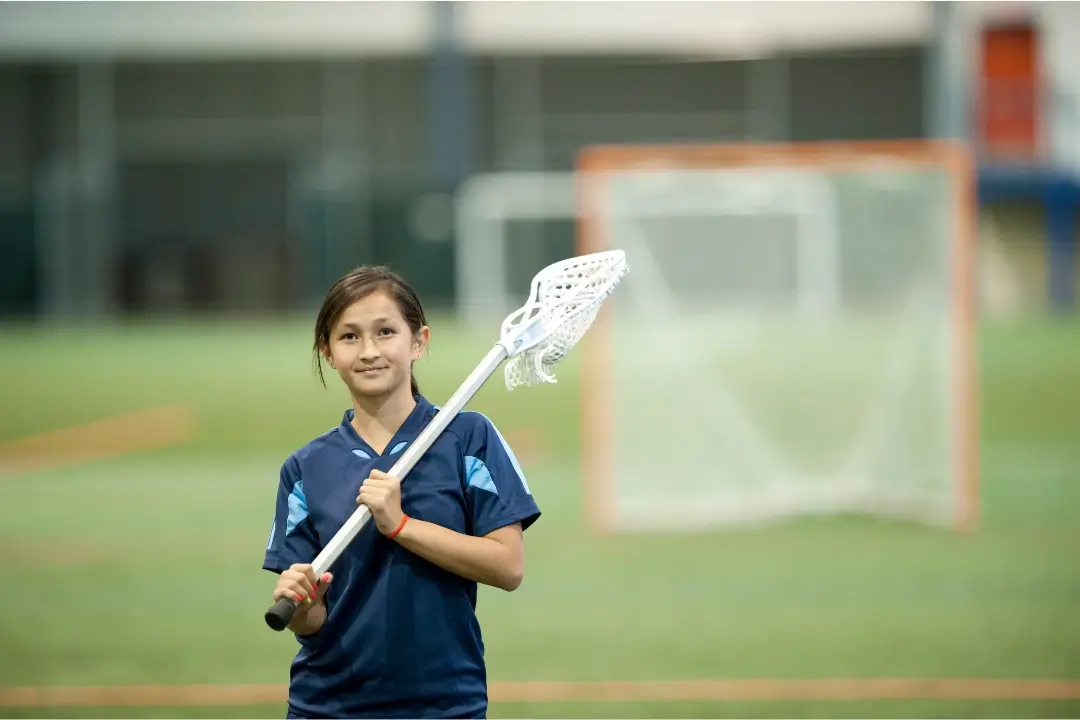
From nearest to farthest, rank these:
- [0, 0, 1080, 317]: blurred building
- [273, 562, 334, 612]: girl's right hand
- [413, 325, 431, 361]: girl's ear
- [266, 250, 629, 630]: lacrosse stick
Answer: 1. [273, 562, 334, 612]: girl's right hand
2. [413, 325, 431, 361]: girl's ear
3. [266, 250, 629, 630]: lacrosse stick
4. [0, 0, 1080, 317]: blurred building

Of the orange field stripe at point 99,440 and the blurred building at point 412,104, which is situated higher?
the blurred building at point 412,104

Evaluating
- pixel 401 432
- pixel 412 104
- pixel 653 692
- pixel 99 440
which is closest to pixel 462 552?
pixel 401 432

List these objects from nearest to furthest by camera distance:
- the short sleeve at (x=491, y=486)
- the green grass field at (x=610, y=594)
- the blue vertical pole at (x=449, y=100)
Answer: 1. the short sleeve at (x=491, y=486)
2. the green grass field at (x=610, y=594)
3. the blue vertical pole at (x=449, y=100)

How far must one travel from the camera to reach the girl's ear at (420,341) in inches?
111

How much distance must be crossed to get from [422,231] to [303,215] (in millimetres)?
2772

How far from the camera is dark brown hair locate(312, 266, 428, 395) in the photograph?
275 centimetres

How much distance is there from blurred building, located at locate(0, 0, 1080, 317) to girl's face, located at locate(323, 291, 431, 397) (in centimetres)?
2287

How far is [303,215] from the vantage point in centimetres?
2683

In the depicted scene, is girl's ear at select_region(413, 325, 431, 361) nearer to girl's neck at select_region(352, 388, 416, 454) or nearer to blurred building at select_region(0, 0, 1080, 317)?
girl's neck at select_region(352, 388, 416, 454)

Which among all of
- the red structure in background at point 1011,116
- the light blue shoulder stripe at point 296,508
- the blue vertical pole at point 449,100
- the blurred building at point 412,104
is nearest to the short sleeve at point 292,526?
the light blue shoulder stripe at point 296,508

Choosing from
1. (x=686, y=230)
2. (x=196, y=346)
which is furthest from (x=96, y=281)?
(x=686, y=230)

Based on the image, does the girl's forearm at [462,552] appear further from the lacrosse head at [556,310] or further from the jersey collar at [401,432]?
the lacrosse head at [556,310]

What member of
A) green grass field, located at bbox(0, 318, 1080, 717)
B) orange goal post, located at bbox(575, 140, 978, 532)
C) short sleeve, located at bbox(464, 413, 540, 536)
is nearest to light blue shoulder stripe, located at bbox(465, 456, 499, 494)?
short sleeve, located at bbox(464, 413, 540, 536)

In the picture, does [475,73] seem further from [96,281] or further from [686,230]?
[686,230]
